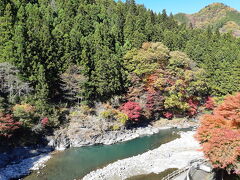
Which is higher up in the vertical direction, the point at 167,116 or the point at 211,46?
the point at 211,46

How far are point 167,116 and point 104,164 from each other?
15.8 metres

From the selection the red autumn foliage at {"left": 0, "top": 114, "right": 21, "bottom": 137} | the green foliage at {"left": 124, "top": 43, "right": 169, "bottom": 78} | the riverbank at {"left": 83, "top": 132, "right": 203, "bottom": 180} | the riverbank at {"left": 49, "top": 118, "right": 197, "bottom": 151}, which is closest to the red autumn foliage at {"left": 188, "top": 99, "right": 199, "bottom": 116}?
the green foliage at {"left": 124, "top": 43, "right": 169, "bottom": 78}

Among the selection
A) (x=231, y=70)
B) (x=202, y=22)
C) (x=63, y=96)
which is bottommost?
(x=63, y=96)

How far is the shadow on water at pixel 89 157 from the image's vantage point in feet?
63.3

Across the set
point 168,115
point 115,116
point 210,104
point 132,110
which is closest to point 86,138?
point 115,116

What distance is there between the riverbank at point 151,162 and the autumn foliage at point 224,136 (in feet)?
18.5

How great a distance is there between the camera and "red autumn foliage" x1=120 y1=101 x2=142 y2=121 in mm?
30612

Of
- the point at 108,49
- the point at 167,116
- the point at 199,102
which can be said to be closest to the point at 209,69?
the point at 199,102

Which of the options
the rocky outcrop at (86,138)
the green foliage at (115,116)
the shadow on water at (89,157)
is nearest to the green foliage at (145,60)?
the green foliage at (115,116)

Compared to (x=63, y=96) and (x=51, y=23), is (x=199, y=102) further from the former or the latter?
(x=51, y=23)

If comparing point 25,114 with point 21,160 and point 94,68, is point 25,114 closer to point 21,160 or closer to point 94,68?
point 21,160

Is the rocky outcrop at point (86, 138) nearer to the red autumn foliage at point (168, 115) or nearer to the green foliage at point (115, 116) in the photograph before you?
the green foliage at point (115, 116)

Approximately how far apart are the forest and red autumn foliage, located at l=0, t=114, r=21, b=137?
91 mm

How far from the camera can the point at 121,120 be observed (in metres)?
29.2
